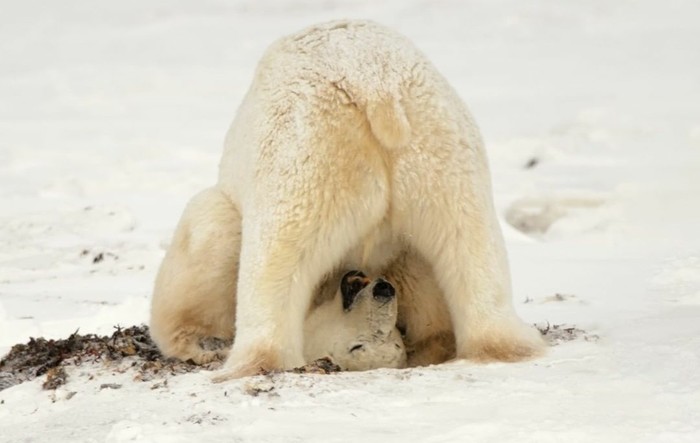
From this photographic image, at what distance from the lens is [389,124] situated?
3824 millimetres

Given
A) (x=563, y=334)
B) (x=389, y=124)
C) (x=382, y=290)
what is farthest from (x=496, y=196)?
(x=389, y=124)

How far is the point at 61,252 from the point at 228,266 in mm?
5924

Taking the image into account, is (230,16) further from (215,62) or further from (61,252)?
(61,252)

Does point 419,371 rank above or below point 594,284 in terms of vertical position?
above

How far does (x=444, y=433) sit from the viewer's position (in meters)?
2.90

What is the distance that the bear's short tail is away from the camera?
12.5ft

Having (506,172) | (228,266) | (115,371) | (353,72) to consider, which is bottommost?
(506,172)

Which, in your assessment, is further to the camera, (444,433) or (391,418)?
(391,418)

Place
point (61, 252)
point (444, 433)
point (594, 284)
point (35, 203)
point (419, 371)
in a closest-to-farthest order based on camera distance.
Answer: point (444, 433) → point (419, 371) → point (594, 284) → point (61, 252) → point (35, 203)

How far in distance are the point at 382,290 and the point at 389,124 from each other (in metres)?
Result: 0.72

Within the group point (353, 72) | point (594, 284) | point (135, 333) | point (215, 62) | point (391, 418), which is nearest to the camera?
point (391, 418)

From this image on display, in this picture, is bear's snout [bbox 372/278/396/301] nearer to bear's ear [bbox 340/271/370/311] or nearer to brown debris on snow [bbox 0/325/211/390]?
bear's ear [bbox 340/271/370/311]

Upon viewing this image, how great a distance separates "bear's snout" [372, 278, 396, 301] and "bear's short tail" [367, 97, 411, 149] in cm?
62

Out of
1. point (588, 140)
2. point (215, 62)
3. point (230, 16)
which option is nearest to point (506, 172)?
point (588, 140)
